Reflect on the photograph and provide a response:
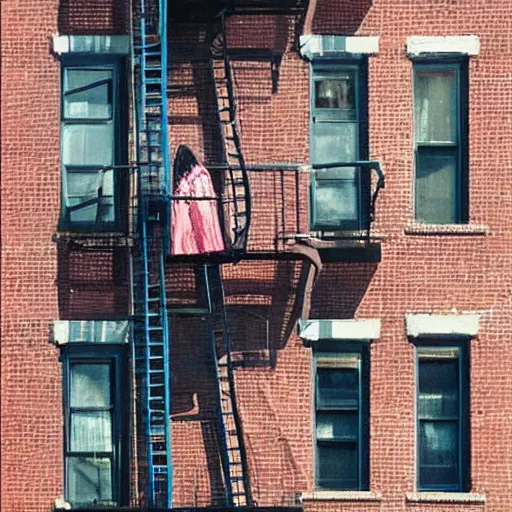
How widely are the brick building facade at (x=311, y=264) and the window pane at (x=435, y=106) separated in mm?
23

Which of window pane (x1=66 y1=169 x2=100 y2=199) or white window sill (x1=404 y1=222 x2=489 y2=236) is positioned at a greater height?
window pane (x1=66 y1=169 x2=100 y2=199)

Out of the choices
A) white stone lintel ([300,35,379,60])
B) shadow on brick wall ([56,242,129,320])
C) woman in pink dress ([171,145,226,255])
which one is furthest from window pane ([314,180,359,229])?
shadow on brick wall ([56,242,129,320])

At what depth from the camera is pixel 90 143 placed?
675 inches

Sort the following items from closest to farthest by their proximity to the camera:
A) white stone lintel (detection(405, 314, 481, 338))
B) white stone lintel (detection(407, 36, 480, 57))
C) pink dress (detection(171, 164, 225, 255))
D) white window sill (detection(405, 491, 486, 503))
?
pink dress (detection(171, 164, 225, 255)) → white window sill (detection(405, 491, 486, 503)) → white stone lintel (detection(405, 314, 481, 338)) → white stone lintel (detection(407, 36, 480, 57))

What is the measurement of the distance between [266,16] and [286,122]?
113 cm

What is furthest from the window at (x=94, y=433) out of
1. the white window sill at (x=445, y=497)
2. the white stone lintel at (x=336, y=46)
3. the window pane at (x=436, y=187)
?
the white stone lintel at (x=336, y=46)

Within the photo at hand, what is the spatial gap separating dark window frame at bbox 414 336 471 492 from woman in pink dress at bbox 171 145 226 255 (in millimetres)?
2389

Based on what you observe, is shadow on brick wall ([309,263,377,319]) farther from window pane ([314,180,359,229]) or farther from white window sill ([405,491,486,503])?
white window sill ([405,491,486,503])

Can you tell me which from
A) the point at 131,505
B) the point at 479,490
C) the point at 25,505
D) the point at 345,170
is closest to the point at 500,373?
the point at 479,490

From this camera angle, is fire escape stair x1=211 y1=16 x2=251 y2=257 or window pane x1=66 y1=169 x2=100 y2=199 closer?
fire escape stair x1=211 y1=16 x2=251 y2=257

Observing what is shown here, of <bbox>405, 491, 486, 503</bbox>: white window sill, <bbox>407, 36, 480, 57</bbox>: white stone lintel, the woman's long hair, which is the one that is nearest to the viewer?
the woman's long hair

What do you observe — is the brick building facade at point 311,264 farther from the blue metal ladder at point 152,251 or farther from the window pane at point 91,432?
the blue metal ladder at point 152,251

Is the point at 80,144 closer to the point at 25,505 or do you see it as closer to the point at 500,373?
the point at 25,505

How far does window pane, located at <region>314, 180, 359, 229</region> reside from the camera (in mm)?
17047
